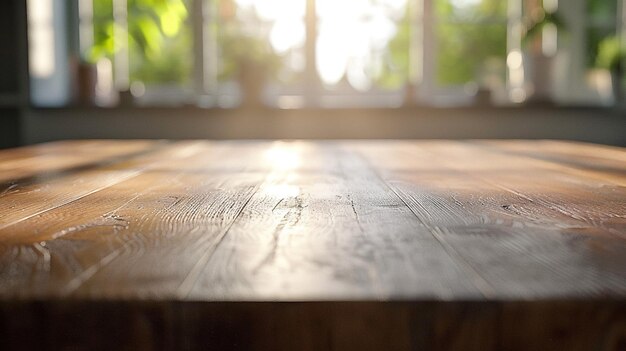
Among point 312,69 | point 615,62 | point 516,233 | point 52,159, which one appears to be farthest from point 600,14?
point 516,233

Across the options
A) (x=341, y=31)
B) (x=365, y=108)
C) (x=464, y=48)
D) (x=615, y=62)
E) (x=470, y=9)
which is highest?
(x=470, y=9)

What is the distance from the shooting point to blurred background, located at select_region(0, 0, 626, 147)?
3744mm

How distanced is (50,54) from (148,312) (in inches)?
145

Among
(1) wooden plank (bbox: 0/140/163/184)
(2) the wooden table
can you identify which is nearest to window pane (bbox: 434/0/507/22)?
(1) wooden plank (bbox: 0/140/163/184)

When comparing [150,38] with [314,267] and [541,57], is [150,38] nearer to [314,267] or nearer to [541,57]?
[541,57]

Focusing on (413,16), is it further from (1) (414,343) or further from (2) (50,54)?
(1) (414,343)

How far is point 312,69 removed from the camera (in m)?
4.01

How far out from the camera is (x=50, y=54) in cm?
389

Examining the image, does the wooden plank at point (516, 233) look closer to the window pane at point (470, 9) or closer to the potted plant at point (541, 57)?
the potted plant at point (541, 57)

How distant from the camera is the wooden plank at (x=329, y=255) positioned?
1.77 feet

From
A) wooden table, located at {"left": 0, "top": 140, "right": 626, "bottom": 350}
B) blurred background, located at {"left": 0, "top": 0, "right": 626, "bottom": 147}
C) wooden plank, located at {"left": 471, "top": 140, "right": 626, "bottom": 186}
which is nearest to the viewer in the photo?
wooden table, located at {"left": 0, "top": 140, "right": 626, "bottom": 350}

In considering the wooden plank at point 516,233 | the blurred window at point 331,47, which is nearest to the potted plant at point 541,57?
the blurred window at point 331,47

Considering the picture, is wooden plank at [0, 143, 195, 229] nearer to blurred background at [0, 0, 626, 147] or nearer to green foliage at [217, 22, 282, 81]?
blurred background at [0, 0, 626, 147]

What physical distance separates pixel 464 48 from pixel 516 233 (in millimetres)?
3495
